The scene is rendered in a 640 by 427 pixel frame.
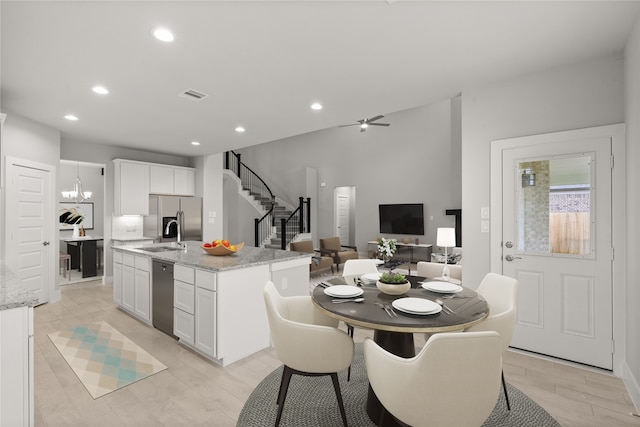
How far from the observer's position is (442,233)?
362 centimetres

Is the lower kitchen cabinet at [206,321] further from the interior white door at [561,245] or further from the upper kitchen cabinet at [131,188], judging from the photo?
the upper kitchen cabinet at [131,188]

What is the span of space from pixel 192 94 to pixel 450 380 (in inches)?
143

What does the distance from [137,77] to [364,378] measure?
345cm

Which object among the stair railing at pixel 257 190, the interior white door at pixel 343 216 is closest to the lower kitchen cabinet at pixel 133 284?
the stair railing at pixel 257 190

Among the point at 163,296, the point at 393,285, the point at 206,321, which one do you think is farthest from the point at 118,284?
the point at 393,285

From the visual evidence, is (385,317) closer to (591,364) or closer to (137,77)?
(591,364)

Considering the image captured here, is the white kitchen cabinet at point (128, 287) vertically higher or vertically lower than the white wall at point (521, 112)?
lower

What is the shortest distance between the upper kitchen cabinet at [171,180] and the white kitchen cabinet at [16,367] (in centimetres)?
541

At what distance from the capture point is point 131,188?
6234mm

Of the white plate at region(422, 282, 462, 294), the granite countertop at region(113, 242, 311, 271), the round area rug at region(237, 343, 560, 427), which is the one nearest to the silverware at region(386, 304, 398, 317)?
the white plate at region(422, 282, 462, 294)

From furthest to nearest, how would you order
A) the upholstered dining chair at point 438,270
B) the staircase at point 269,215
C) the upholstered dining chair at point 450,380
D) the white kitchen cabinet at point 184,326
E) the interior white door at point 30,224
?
the staircase at point 269,215, the upholstered dining chair at point 438,270, the interior white door at point 30,224, the white kitchen cabinet at point 184,326, the upholstered dining chair at point 450,380

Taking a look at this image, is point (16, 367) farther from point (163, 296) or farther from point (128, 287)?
point (128, 287)

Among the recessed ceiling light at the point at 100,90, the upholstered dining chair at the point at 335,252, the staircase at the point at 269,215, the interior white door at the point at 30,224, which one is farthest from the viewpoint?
the staircase at the point at 269,215

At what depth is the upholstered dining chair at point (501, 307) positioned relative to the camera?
6.55 feet
